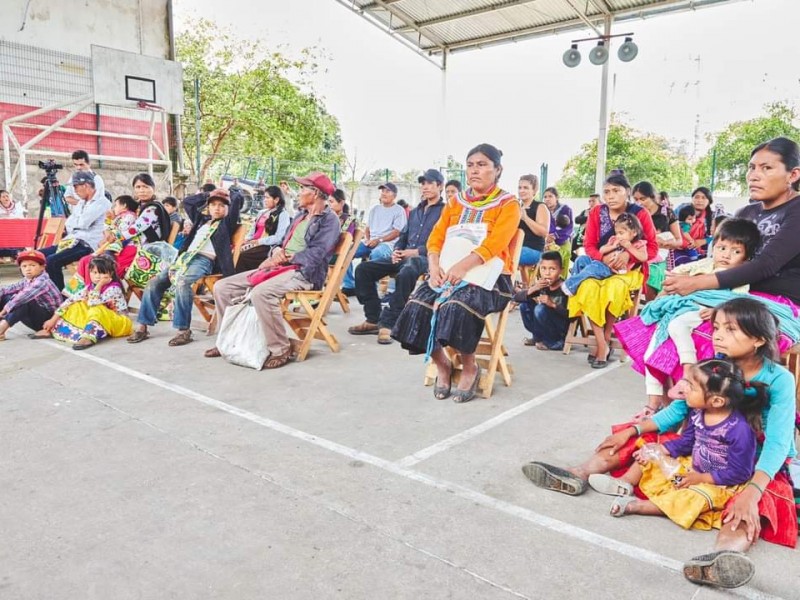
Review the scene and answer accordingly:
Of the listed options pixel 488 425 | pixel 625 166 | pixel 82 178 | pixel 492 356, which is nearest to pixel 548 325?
pixel 492 356

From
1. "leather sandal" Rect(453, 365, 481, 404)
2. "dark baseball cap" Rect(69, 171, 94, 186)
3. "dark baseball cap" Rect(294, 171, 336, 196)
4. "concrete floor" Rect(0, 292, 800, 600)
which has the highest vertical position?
"dark baseball cap" Rect(69, 171, 94, 186)

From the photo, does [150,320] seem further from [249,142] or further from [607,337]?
[249,142]

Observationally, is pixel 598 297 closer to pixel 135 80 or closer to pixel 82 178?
pixel 82 178

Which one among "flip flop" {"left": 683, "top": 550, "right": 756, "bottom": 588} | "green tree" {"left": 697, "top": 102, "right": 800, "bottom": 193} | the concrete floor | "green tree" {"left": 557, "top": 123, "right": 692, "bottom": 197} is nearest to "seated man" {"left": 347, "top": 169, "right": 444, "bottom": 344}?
the concrete floor

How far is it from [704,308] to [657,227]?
10.5 feet

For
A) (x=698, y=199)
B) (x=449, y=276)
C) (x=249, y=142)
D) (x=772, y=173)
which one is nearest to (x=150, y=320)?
(x=449, y=276)

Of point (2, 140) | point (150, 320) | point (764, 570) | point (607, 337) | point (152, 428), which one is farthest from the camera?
point (2, 140)

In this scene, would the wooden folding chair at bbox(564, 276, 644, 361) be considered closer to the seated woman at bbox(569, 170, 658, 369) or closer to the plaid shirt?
the seated woman at bbox(569, 170, 658, 369)

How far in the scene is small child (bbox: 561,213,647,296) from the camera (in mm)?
4457

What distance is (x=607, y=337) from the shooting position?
4727 millimetres

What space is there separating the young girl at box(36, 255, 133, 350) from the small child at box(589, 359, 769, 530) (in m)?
4.51

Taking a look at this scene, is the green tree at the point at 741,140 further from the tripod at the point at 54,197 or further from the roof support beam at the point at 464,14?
the tripod at the point at 54,197

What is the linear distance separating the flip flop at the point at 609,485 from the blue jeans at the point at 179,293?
3807 mm

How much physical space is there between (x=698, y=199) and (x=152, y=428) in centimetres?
660
